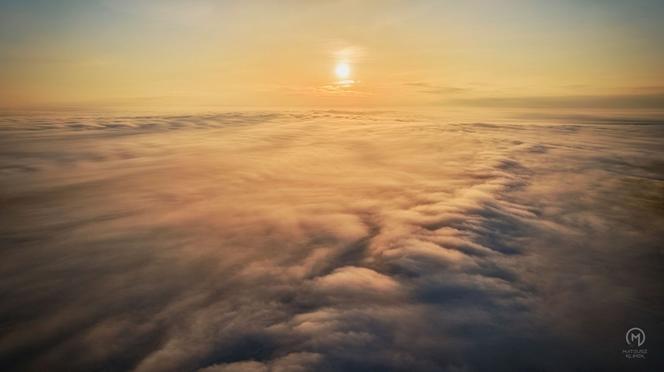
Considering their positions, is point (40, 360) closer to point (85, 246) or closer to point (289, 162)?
point (85, 246)

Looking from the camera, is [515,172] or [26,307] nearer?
[26,307]

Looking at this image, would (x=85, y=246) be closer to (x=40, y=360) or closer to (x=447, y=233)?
(x=40, y=360)

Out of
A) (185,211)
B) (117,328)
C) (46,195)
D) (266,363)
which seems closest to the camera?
(266,363)

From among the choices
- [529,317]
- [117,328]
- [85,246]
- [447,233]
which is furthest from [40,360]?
[447,233]

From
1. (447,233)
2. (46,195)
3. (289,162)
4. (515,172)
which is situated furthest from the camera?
(289,162)

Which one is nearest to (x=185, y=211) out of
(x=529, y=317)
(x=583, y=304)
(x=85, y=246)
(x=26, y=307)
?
(x=85, y=246)

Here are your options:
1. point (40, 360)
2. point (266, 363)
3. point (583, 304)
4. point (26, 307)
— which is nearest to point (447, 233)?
point (583, 304)

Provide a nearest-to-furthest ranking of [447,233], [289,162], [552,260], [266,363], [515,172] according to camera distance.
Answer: [266,363] → [552,260] → [447,233] → [515,172] → [289,162]

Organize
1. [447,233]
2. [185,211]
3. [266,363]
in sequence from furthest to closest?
[185,211] → [447,233] → [266,363]

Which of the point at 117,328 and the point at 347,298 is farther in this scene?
the point at 347,298
